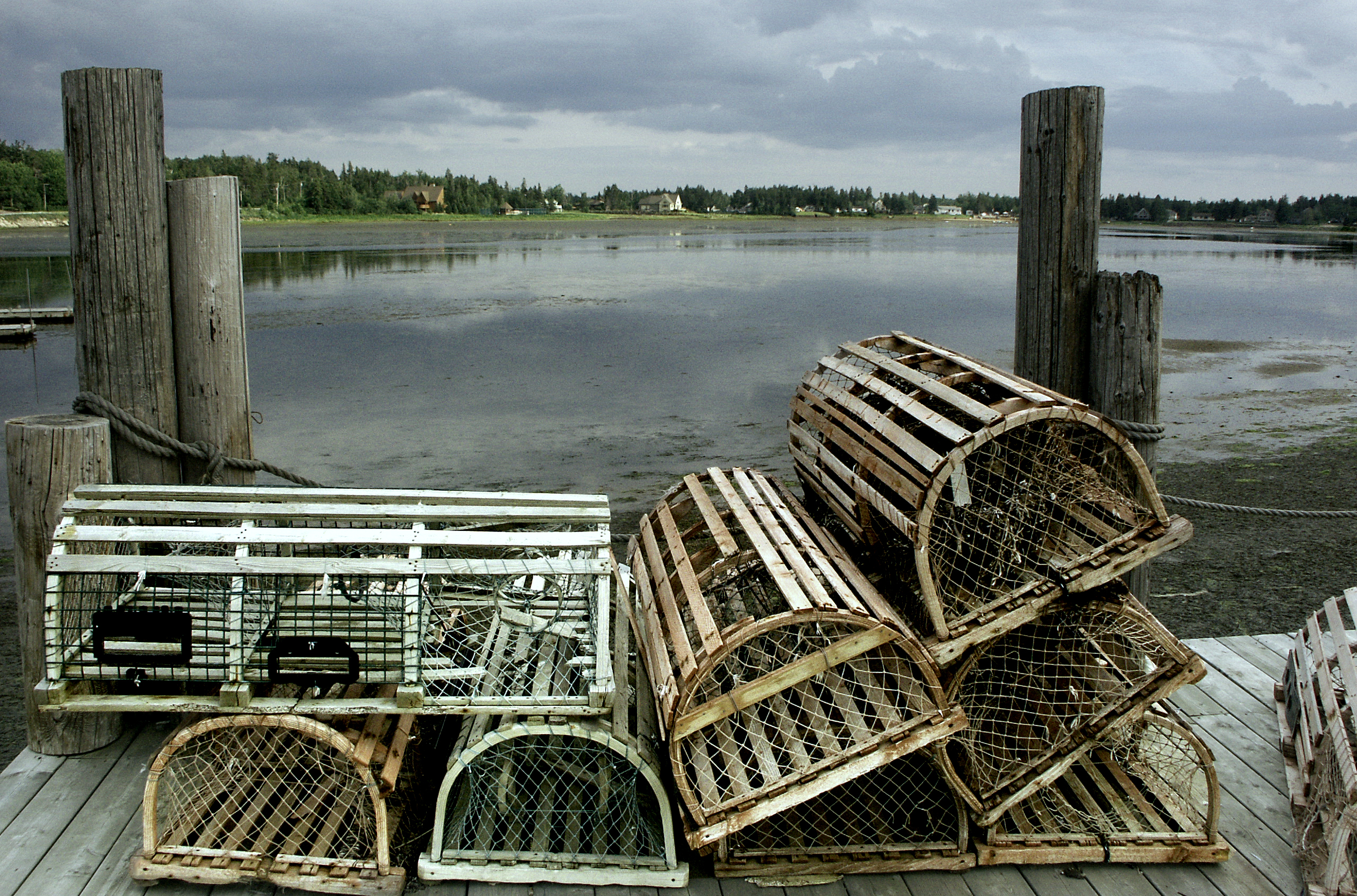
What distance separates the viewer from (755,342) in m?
19.1

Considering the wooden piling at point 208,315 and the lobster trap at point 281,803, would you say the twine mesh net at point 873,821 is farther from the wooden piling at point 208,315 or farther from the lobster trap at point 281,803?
the wooden piling at point 208,315

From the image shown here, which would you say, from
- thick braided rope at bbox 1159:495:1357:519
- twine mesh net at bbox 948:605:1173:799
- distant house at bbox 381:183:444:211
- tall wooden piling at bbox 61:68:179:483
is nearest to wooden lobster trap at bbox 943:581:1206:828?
twine mesh net at bbox 948:605:1173:799

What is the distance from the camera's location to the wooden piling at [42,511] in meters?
3.57

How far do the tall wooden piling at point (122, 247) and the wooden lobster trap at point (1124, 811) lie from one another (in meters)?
3.53

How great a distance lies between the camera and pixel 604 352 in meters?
17.9

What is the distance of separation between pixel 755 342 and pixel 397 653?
16487 mm

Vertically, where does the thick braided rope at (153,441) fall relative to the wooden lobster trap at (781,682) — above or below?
above

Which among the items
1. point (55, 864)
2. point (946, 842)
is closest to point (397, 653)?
point (55, 864)

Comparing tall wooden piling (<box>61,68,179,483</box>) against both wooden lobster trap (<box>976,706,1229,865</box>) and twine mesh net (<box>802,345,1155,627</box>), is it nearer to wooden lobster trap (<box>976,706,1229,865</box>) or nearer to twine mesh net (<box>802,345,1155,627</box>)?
twine mesh net (<box>802,345,1155,627</box>)

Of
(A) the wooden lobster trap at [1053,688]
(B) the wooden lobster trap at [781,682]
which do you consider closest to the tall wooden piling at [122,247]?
(B) the wooden lobster trap at [781,682]

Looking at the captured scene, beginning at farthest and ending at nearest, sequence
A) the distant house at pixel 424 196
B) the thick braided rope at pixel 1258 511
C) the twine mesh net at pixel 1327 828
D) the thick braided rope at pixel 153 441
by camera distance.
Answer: the distant house at pixel 424 196
the thick braided rope at pixel 1258 511
the thick braided rope at pixel 153 441
the twine mesh net at pixel 1327 828

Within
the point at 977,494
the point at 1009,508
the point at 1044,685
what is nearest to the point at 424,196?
the point at 977,494

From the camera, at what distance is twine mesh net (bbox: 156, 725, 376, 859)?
3096 millimetres

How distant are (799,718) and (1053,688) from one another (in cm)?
99
